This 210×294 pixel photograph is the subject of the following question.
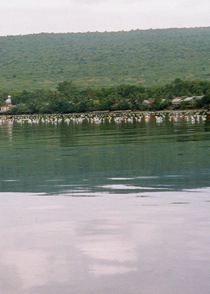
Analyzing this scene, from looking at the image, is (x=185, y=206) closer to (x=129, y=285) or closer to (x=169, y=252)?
(x=169, y=252)

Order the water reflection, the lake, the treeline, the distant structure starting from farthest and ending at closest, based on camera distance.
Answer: the distant structure, the treeline, the lake, the water reflection

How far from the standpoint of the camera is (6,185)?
16.6 metres

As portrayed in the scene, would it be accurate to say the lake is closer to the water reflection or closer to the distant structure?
the water reflection

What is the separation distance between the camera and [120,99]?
138m

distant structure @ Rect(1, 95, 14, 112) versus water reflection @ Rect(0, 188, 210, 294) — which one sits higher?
water reflection @ Rect(0, 188, 210, 294)

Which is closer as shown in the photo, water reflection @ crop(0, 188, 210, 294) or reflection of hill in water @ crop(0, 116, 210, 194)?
water reflection @ crop(0, 188, 210, 294)

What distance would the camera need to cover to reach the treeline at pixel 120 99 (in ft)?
428

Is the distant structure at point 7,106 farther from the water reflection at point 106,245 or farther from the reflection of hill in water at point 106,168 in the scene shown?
the water reflection at point 106,245

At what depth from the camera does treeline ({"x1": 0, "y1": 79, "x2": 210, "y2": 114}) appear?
130 meters

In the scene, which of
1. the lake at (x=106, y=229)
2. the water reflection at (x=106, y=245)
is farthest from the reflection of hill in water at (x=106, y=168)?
the water reflection at (x=106, y=245)

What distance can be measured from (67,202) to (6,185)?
356 centimetres

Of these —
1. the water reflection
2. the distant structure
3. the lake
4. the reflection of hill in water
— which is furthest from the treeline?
the water reflection

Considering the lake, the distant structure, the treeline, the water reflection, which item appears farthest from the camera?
the distant structure

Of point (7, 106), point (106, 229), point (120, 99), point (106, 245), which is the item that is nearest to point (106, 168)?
point (106, 229)
